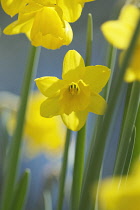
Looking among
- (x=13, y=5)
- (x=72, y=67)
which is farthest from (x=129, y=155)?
(x=13, y=5)

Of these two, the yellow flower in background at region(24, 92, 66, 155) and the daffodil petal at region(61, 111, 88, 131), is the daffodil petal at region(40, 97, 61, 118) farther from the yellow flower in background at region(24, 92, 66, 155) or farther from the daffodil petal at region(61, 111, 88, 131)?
the yellow flower in background at region(24, 92, 66, 155)

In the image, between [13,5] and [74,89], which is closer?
[13,5]

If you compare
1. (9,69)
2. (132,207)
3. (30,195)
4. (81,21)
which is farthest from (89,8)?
(132,207)

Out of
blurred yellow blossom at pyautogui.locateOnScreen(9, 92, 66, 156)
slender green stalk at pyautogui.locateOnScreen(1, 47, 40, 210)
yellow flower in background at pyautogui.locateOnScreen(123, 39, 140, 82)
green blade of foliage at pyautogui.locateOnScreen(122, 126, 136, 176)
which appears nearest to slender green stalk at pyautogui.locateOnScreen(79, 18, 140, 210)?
yellow flower in background at pyautogui.locateOnScreen(123, 39, 140, 82)

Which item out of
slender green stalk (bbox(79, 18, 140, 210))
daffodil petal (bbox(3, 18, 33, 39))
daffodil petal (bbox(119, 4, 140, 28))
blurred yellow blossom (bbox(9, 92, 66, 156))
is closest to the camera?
slender green stalk (bbox(79, 18, 140, 210))

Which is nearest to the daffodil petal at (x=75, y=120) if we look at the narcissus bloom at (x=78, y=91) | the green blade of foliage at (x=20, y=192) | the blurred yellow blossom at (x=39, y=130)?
the narcissus bloom at (x=78, y=91)

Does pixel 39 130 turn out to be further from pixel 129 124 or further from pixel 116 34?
pixel 116 34

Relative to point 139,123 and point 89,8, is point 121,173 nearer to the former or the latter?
point 139,123
